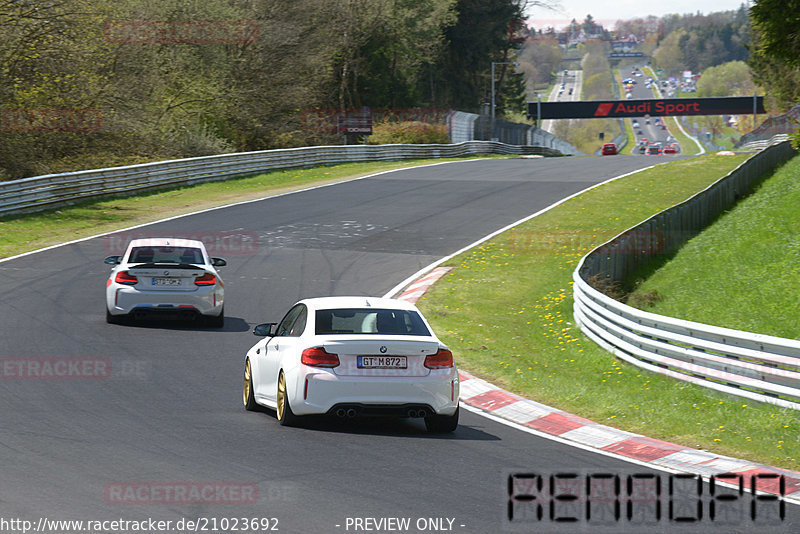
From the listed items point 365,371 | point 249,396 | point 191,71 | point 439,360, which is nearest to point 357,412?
point 365,371

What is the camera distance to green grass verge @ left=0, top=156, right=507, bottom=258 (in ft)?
89.9

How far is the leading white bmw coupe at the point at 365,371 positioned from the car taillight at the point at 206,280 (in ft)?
21.7

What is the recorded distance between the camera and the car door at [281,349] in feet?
34.9

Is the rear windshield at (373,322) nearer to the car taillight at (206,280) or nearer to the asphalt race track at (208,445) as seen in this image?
the asphalt race track at (208,445)

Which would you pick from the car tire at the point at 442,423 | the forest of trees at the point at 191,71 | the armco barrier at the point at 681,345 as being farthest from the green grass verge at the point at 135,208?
the car tire at the point at 442,423

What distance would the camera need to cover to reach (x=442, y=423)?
34.2ft

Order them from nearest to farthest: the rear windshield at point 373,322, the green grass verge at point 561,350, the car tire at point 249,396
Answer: the rear windshield at point 373,322
the green grass verge at point 561,350
the car tire at point 249,396

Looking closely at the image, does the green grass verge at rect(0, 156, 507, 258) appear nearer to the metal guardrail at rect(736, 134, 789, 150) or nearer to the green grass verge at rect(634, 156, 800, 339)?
the green grass verge at rect(634, 156, 800, 339)

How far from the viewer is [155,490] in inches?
301

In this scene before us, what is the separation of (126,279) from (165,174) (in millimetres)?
22126

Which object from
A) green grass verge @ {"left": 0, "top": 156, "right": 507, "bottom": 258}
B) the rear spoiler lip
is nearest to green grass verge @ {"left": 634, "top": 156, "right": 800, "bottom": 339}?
the rear spoiler lip

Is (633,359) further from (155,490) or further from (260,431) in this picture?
(155,490)

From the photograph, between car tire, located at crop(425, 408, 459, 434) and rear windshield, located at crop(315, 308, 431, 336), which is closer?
car tire, located at crop(425, 408, 459, 434)

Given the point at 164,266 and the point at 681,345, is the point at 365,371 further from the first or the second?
the point at 164,266
